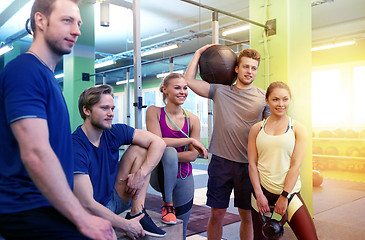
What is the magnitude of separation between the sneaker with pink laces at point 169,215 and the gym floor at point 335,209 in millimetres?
1049

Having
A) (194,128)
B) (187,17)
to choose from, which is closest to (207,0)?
(187,17)

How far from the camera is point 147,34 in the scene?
861cm

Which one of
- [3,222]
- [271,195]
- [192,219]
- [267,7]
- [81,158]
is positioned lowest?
[192,219]

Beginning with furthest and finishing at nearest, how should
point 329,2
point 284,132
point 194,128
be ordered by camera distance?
point 329,2 → point 194,128 → point 284,132

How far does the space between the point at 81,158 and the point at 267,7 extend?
268cm

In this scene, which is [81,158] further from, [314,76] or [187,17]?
[314,76]

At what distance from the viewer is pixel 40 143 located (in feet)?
2.76

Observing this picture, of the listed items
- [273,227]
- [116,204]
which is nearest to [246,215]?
[273,227]

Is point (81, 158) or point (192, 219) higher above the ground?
point (81, 158)

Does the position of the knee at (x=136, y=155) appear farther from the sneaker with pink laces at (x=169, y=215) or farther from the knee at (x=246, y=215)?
the knee at (x=246, y=215)

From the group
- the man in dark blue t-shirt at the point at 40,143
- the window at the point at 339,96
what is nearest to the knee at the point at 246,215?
the man in dark blue t-shirt at the point at 40,143

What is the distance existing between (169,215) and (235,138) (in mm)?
703

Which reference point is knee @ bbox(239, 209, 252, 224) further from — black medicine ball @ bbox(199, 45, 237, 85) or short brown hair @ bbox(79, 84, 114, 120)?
short brown hair @ bbox(79, 84, 114, 120)

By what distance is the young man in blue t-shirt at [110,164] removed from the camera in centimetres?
152
